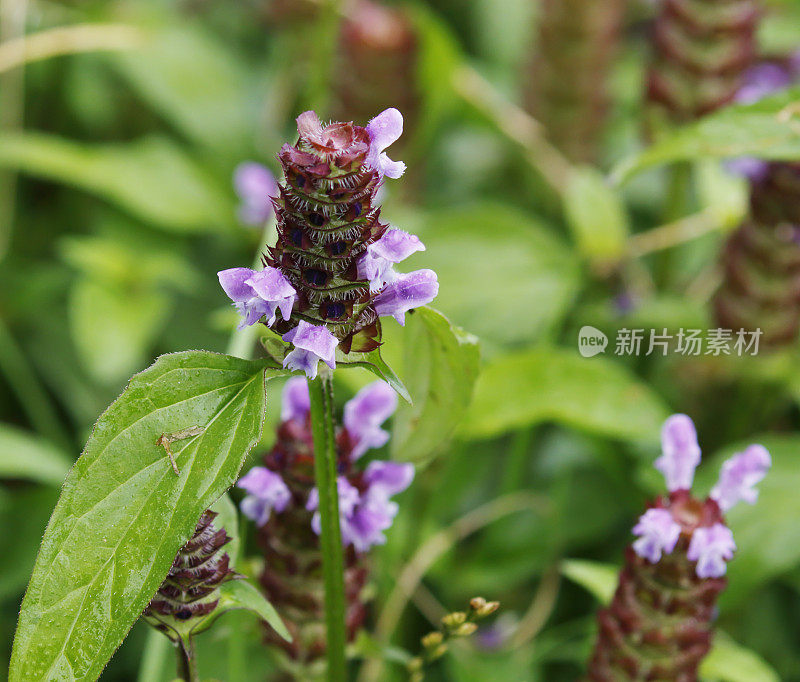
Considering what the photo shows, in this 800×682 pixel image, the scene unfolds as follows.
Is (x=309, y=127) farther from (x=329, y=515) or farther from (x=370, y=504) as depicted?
(x=370, y=504)

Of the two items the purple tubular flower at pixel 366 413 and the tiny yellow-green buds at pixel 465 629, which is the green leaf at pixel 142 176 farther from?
the tiny yellow-green buds at pixel 465 629

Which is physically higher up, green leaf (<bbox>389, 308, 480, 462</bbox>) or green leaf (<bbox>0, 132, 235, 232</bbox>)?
green leaf (<bbox>0, 132, 235, 232</bbox>)

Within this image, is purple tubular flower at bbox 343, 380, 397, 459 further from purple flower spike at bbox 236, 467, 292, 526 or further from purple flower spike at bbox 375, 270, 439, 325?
purple flower spike at bbox 375, 270, 439, 325

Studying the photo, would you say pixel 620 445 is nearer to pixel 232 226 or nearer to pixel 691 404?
pixel 691 404

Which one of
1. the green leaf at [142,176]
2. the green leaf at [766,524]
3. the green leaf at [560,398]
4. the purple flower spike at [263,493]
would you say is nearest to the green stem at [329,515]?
the purple flower spike at [263,493]

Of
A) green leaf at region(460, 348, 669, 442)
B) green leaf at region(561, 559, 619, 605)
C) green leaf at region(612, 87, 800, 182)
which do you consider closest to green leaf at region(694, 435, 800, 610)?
green leaf at region(460, 348, 669, 442)

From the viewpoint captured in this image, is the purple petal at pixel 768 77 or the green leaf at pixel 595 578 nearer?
the green leaf at pixel 595 578
